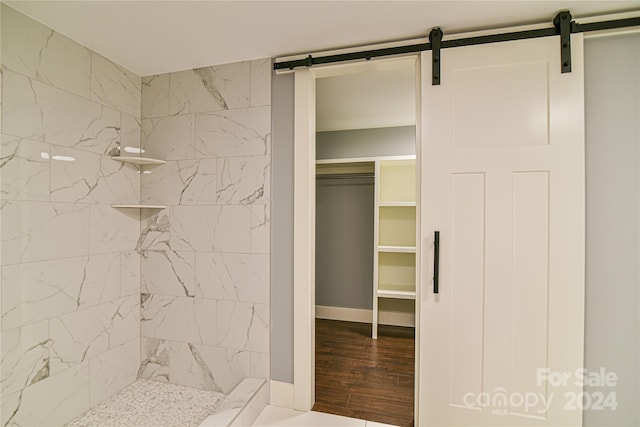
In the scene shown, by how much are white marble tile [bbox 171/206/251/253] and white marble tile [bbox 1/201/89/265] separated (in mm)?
542

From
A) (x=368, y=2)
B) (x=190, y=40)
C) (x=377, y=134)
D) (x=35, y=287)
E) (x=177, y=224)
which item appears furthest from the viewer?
(x=377, y=134)

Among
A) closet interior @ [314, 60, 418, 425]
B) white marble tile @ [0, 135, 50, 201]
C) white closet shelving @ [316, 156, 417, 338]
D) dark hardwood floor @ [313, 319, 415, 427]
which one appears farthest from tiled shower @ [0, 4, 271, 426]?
white closet shelving @ [316, 156, 417, 338]

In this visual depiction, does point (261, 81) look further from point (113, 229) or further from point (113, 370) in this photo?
point (113, 370)

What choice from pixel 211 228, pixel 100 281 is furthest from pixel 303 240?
pixel 100 281

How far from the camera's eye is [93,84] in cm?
197

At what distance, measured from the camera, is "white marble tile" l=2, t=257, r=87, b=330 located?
154cm

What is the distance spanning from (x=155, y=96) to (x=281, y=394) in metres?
2.33

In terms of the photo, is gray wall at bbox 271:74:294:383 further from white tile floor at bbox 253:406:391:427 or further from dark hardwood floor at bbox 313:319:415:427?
dark hardwood floor at bbox 313:319:415:427

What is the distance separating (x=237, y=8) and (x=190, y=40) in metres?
0.48

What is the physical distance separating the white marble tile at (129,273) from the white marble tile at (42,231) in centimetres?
30

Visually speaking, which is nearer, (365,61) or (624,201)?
(624,201)

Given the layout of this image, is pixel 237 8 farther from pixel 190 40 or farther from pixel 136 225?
pixel 136 225

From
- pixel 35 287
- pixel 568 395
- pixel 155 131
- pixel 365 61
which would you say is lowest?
pixel 568 395

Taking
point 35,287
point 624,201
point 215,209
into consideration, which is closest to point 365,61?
point 215,209
